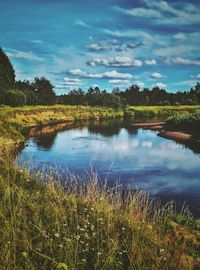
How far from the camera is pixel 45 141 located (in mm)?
35344

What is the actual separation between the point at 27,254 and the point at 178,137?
31943mm

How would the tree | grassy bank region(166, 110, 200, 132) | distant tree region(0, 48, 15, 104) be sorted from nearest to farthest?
grassy bank region(166, 110, 200, 132) → distant tree region(0, 48, 15, 104) → the tree

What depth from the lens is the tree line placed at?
199ft

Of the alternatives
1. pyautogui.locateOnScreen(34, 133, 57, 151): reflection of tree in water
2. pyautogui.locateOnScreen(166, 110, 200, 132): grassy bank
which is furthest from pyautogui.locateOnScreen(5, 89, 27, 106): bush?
pyautogui.locateOnScreen(166, 110, 200, 132): grassy bank

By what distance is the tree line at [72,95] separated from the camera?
199ft

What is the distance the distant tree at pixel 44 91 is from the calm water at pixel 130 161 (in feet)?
129

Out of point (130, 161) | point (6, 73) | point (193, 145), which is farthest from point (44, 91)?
point (130, 161)

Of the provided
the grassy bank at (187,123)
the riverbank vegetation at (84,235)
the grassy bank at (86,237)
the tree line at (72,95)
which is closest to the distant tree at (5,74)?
the tree line at (72,95)

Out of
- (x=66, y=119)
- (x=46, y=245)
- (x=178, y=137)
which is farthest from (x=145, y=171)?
(x=66, y=119)

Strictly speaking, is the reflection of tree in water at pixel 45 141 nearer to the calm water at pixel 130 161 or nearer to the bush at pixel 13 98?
the calm water at pixel 130 161

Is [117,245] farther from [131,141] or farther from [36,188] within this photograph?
[131,141]

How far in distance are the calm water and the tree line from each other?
23.5 metres

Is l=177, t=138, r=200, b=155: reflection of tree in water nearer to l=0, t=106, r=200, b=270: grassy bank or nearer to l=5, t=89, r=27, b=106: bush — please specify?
l=0, t=106, r=200, b=270: grassy bank

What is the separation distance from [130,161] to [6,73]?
152 ft
